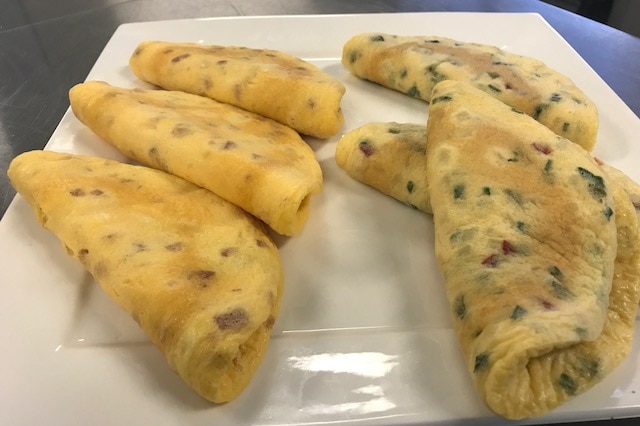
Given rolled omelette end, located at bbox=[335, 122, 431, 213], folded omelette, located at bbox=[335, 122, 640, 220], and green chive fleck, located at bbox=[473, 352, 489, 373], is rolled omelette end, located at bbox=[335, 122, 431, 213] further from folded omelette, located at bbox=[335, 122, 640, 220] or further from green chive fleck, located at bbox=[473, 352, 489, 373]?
green chive fleck, located at bbox=[473, 352, 489, 373]

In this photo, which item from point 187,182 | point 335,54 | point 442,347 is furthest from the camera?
point 335,54

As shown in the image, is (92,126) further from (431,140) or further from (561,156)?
(561,156)

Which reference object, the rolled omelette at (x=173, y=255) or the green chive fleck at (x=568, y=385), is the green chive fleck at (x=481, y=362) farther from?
the rolled omelette at (x=173, y=255)

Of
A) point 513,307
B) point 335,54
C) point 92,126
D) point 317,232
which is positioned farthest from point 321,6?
point 513,307

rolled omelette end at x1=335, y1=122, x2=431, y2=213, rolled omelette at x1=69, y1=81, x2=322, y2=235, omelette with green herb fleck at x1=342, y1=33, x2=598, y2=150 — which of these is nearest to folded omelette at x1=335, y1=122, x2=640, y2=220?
rolled omelette end at x1=335, y1=122, x2=431, y2=213

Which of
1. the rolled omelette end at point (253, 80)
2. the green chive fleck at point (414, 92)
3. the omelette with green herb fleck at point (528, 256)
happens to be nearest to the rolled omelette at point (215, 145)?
the rolled omelette end at point (253, 80)
